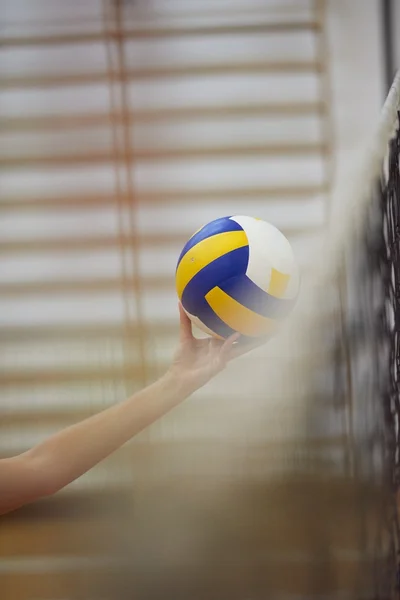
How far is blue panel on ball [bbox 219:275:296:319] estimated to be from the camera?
4.43ft

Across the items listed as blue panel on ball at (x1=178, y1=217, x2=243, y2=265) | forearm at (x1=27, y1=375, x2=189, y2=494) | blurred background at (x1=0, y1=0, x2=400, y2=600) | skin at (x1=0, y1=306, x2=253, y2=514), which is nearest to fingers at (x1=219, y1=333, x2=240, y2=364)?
skin at (x1=0, y1=306, x2=253, y2=514)

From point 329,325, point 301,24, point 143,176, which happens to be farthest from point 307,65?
point 329,325

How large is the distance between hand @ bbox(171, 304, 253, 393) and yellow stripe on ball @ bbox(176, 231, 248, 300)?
0.20 metres

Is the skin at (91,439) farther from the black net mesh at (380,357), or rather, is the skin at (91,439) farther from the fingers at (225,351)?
the black net mesh at (380,357)

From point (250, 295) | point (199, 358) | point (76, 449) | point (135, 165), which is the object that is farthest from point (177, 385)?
point (135, 165)

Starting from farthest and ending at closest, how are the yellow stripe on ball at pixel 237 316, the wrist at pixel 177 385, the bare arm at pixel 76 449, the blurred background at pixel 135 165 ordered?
the blurred background at pixel 135 165
the yellow stripe on ball at pixel 237 316
the wrist at pixel 177 385
the bare arm at pixel 76 449

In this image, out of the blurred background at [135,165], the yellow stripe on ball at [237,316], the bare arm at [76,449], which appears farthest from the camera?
the blurred background at [135,165]

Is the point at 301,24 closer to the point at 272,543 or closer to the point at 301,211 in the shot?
the point at 301,211

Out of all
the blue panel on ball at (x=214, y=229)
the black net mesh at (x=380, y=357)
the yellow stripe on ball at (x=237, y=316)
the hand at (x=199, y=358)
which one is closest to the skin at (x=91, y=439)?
the hand at (x=199, y=358)

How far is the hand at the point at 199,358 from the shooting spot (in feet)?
3.73

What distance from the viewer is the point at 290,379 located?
3.02 metres

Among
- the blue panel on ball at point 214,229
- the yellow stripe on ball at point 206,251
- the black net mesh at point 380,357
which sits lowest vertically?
the black net mesh at point 380,357

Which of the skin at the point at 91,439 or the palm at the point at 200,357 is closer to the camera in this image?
the skin at the point at 91,439

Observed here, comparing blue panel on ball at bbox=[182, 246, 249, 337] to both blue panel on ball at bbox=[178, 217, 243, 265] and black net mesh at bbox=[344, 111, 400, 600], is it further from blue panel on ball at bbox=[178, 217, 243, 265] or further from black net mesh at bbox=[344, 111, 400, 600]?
black net mesh at bbox=[344, 111, 400, 600]
